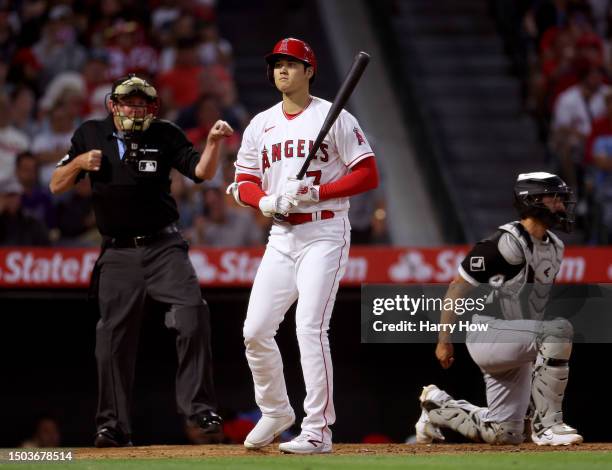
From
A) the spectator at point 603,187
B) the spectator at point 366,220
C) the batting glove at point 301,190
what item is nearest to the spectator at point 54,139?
the spectator at point 366,220

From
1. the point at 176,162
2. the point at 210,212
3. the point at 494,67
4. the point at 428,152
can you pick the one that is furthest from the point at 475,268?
the point at 494,67

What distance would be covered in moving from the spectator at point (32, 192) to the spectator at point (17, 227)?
42cm

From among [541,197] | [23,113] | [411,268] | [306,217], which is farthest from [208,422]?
[23,113]

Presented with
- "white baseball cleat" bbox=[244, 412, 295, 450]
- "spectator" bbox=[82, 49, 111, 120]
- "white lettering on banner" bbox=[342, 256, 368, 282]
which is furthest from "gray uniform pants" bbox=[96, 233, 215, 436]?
"spectator" bbox=[82, 49, 111, 120]

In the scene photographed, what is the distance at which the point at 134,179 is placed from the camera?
274 inches

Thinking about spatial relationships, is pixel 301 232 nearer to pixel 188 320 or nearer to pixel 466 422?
pixel 188 320

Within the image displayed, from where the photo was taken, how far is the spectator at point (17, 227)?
394 inches

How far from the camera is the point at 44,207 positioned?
1061 cm

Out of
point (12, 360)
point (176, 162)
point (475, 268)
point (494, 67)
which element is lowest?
point (12, 360)

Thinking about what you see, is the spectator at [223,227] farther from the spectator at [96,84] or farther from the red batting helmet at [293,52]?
the red batting helmet at [293,52]

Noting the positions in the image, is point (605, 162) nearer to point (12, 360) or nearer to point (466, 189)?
point (466, 189)

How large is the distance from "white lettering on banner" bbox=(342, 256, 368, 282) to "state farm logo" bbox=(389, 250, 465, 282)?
190 millimetres

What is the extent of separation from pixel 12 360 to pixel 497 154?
518 cm

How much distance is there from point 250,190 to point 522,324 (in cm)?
153
